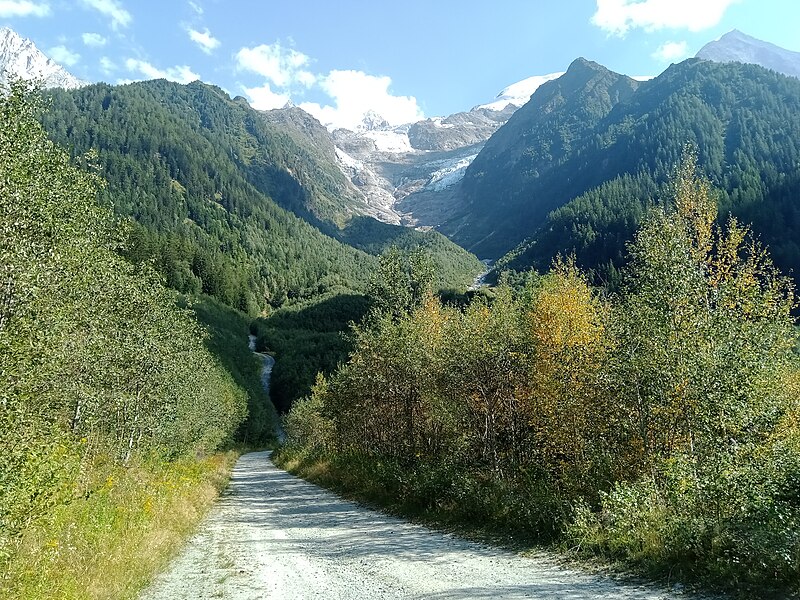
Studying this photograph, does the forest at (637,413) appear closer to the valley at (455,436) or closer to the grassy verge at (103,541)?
the valley at (455,436)

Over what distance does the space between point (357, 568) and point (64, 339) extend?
12.2 m

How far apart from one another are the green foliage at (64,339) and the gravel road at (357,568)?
377 cm

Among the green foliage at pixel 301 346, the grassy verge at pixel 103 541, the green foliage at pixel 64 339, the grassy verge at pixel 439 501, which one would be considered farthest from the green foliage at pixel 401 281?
the green foliage at pixel 301 346

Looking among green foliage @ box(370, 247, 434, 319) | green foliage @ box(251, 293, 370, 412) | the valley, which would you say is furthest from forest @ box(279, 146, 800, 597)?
green foliage @ box(251, 293, 370, 412)

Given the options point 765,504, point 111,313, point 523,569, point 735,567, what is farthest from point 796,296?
point 111,313

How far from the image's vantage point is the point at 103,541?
11.9m

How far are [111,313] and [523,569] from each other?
21.7m

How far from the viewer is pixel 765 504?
943 cm

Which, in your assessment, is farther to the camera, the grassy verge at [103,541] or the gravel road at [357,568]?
the gravel road at [357,568]

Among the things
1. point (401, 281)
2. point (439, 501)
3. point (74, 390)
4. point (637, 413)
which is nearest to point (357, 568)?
point (439, 501)

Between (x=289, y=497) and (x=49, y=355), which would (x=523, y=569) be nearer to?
(x=49, y=355)

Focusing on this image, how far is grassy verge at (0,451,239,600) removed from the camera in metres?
8.75

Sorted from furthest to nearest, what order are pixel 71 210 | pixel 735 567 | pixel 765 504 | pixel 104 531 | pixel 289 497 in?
pixel 289 497, pixel 71 210, pixel 104 531, pixel 765 504, pixel 735 567

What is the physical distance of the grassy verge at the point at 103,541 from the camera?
344 inches
